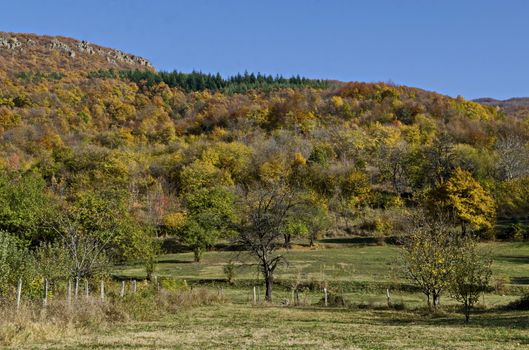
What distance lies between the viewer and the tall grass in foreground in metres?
17.3

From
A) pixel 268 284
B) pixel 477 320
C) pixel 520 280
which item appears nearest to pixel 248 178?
pixel 520 280

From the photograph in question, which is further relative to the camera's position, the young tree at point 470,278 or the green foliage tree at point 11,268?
the young tree at point 470,278

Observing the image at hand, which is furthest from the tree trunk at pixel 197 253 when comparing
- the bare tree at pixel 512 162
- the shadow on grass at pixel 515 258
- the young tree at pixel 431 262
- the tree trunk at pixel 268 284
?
the bare tree at pixel 512 162

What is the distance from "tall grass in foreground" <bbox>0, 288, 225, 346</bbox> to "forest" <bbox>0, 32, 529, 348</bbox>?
3.54 m

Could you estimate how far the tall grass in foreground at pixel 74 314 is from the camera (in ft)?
A: 56.7

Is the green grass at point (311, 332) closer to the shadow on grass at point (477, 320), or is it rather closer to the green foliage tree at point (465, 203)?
the shadow on grass at point (477, 320)

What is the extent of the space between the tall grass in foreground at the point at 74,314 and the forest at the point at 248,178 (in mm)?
3539

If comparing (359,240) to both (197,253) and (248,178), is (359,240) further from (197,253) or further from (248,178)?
(248,178)

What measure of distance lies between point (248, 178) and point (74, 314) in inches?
3982

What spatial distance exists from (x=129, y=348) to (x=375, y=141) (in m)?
126

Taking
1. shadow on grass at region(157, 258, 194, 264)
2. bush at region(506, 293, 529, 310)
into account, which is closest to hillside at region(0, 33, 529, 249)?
shadow on grass at region(157, 258, 194, 264)

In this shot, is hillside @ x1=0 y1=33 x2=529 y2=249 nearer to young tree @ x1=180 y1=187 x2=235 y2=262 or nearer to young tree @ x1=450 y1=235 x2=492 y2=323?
young tree @ x1=180 y1=187 x2=235 y2=262

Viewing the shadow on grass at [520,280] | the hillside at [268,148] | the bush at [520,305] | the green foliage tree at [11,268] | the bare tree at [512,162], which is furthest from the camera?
the bare tree at [512,162]

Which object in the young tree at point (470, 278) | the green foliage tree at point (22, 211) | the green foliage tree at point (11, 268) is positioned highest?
the green foliage tree at point (22, 211)
